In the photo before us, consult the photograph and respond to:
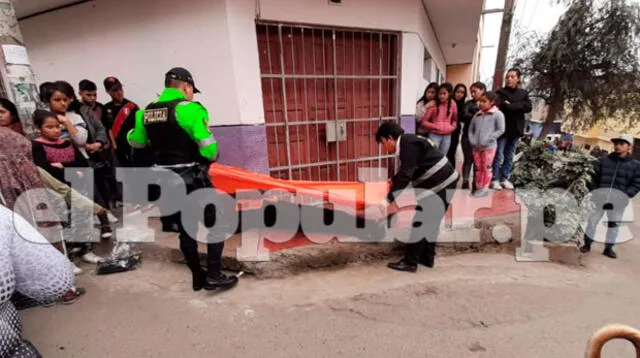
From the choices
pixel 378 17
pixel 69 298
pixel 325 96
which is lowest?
pixel 69 298

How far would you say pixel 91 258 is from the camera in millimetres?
2959

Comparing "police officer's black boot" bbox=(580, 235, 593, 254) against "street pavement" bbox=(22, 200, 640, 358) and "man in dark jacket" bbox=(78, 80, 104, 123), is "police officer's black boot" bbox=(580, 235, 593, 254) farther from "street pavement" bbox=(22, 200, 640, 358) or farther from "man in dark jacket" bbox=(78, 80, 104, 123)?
"man in dark jacket" bbox=(78, 80, 104, 123)

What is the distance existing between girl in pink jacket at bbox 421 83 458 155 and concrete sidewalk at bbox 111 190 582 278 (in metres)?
0.88

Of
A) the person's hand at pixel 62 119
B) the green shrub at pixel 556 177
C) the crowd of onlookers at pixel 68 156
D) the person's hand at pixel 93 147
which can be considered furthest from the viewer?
the green shrub at pixel 556 177

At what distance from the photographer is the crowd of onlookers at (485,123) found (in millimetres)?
Answer: 3658

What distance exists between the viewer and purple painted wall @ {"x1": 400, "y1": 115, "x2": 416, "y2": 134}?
4586mm

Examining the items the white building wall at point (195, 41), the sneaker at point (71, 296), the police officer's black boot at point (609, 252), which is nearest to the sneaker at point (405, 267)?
the white building wall at point (195, 41)

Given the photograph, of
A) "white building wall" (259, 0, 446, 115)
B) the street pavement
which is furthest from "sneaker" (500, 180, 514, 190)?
"white building wall" (259, 0, 446, 115)

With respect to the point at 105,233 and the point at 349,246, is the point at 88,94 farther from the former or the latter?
the point at 349,246

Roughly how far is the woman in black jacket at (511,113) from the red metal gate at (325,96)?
133cm

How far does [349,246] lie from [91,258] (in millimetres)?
2372

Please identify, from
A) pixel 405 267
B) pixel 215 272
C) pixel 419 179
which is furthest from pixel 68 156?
pixel 405 267

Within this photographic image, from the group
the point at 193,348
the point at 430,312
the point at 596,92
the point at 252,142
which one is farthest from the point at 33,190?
the point at 596,92

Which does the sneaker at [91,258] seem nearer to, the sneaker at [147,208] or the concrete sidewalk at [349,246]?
the concrete sidewalk at [349,246]
